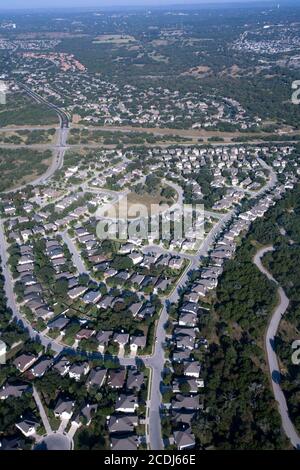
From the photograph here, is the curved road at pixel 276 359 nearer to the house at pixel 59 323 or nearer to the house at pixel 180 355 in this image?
the house at pixel 180 355

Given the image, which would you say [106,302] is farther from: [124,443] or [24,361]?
[124,443]

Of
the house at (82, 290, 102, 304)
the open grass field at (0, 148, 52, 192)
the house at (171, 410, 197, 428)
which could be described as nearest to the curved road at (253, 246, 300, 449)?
the house at (171, 410, 197, 428)

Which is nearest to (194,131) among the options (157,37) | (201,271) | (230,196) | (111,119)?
(111,119)

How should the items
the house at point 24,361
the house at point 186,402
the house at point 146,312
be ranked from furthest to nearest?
the house at point 146,312, the house at point 24,361, the house at point 186,402

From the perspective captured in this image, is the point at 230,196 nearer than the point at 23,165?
Yes

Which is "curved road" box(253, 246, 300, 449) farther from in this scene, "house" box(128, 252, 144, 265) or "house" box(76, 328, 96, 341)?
"house" box(76, 328, 96, 341)

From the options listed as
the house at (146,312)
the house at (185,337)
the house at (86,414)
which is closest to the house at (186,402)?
the house at (185,337)
